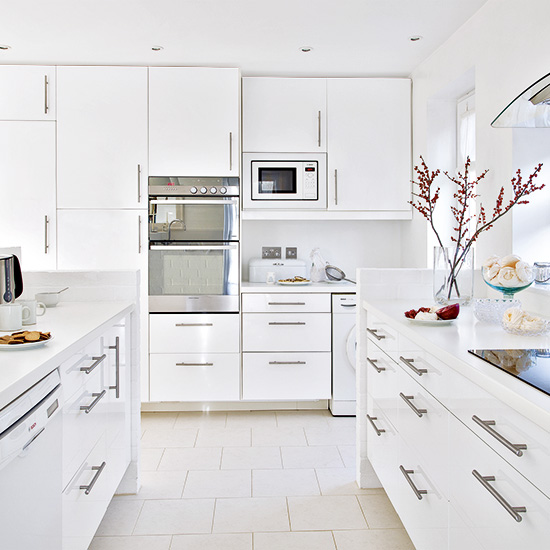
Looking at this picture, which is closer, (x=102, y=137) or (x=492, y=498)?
(x=492, y=498)

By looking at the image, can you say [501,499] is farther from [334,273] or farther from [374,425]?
[334,273]

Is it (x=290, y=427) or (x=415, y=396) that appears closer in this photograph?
(x=415, y=396)

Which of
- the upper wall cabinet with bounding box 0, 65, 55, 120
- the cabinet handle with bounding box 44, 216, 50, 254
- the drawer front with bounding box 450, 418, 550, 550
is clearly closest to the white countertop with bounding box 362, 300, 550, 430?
the drawer front with bounding box 450, 418, 550, 550

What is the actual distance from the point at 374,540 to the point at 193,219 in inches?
90.7

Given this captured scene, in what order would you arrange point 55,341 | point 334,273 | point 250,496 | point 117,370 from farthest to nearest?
point 334,273, point 250,496, point 117,370, point 55,341

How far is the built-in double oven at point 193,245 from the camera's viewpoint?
3.76 m

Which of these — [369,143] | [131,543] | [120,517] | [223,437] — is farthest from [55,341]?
[369,143]

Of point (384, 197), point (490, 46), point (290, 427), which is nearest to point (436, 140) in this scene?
point (384, 197)

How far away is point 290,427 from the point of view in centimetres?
357

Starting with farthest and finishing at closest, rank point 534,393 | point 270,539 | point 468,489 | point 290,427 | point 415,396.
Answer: point 290,427
point 270,539
point 415,396
point 468,489
point 534,393

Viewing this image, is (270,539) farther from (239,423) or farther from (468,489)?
(239,423)

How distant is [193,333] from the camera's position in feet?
12.4

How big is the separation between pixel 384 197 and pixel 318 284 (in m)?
0.77

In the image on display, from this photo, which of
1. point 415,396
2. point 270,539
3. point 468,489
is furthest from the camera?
point 270,539
